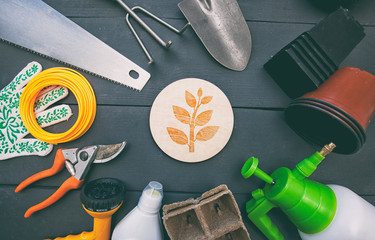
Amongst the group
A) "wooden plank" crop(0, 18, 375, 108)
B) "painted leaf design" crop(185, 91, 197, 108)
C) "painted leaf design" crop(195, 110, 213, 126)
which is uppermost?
"wooden plank" crop(0, 18, 375, 108)

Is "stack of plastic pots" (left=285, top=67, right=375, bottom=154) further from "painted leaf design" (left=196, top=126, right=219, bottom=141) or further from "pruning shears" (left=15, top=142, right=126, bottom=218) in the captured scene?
"pruning shears" (left=15, top=142, right=126, bottom=218)

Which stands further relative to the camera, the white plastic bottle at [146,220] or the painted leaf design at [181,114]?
the painted leaf design at [181,114]

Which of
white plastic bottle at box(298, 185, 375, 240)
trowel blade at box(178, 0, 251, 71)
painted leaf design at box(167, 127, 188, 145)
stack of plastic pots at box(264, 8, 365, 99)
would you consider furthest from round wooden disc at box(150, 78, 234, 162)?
white plastic bottle at box(298, 185, 375, 240)

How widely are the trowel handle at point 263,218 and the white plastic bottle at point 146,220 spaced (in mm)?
263

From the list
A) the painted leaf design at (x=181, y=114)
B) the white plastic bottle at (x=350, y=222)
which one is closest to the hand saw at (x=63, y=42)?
the painted leaf design at (x=181, y=114)

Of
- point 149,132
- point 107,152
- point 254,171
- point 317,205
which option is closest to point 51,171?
point 107,152

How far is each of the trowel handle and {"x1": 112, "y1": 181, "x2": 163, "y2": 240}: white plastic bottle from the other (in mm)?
263

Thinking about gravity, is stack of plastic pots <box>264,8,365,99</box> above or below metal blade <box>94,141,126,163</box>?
above

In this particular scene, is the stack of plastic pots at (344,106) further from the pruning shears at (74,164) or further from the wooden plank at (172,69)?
the pruning shears at (74,164)

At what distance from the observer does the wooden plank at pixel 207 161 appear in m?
0.69

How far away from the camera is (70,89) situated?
0.67 meters

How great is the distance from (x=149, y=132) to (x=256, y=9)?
1.69ft

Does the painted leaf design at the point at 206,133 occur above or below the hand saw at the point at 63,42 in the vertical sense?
below

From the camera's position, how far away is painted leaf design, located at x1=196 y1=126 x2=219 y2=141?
680 millimetres
